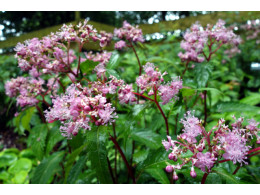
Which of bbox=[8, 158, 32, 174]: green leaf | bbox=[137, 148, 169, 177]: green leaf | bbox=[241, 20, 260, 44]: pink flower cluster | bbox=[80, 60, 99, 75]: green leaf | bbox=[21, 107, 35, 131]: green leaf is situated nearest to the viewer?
bbox=[137, 148, 169, 177]: green leaf

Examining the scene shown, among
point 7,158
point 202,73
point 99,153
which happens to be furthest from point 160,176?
point 7,158

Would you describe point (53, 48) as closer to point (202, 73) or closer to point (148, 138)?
point (148, 138)

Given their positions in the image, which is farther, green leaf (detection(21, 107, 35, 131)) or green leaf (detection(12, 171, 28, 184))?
green leaf (detection(12, 171, 28, 184))

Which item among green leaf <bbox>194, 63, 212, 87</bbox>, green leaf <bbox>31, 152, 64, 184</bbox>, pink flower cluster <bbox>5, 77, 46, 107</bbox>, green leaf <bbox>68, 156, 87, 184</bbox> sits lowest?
Answer: green leaf <bbox>31, 152, 64, 184</bbox>

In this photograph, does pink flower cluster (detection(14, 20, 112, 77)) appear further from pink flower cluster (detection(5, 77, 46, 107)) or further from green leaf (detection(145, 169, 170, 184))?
green leaf (detection(145, 169, 170, 184))

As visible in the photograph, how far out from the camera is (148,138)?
0.84 m

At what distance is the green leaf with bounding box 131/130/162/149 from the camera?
0.81m

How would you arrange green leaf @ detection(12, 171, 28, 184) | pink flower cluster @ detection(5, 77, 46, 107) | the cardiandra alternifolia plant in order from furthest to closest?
green leaf @ detection(12, 171, 28, 184)
pink flower cluster @ detection(5, 77, 46, 107)
the cardiandra alternifolia plant

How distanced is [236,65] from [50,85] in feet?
8.43

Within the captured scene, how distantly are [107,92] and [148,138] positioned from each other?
285mm

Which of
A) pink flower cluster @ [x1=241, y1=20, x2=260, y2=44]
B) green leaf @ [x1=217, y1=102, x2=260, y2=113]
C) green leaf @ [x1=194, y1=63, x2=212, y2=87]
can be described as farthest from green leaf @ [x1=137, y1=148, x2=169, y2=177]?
pink flower cluster @ [x1=241, y1=20, x2=260, y2=44]

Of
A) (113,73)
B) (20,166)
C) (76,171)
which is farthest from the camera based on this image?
(20,166)

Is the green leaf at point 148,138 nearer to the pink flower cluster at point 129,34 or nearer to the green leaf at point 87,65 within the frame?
the green leaf at point 87,65

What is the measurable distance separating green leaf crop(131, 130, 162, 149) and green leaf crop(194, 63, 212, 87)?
322 millimetres
